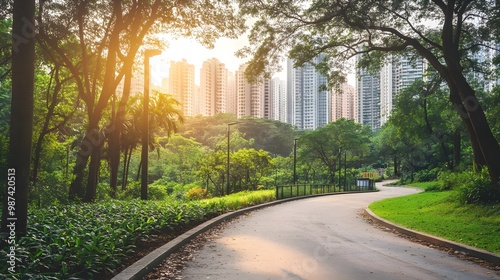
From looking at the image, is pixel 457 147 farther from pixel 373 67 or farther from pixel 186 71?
pixel 186 71

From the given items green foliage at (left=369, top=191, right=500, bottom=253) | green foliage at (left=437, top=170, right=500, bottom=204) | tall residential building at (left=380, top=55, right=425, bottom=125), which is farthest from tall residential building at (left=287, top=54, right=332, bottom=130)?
green foliage at (left=369, top=191, right=500, bottom=253)

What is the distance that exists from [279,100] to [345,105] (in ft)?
50.1

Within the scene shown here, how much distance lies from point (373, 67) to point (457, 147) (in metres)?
29.0

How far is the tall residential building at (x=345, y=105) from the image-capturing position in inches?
3548

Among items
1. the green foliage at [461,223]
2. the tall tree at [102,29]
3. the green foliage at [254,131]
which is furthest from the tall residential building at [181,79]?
the green foliage at [461,223]

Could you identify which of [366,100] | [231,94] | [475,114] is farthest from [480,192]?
[366,100]

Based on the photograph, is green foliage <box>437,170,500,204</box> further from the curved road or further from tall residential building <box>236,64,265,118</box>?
tall residential building <box>236,64,265,118</box>

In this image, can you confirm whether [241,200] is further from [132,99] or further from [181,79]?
[181,79]

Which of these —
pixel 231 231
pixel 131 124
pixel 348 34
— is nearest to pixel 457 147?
pixel 348 34

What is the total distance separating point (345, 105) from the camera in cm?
9331

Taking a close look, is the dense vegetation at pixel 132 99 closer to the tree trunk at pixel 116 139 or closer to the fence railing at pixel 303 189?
the tree trunk at pixel 116 139

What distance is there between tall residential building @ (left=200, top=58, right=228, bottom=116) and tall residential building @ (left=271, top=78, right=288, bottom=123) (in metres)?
10.7

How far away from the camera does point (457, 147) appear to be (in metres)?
45.3

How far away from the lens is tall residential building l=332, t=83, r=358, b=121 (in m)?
90.1
